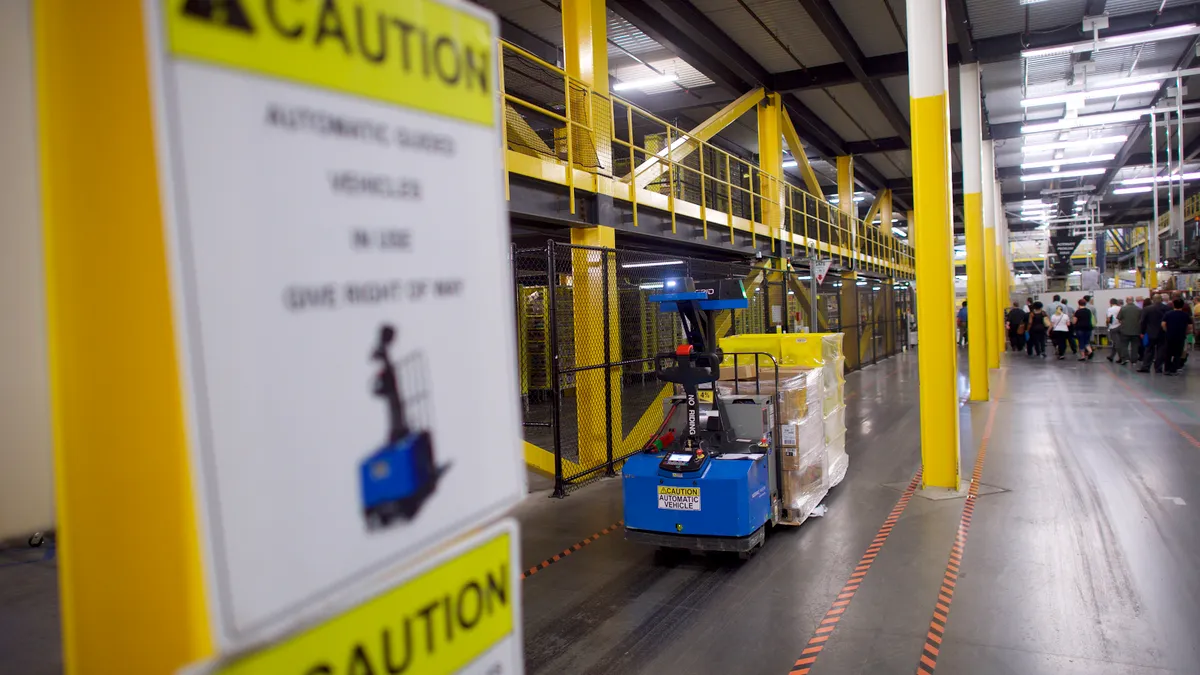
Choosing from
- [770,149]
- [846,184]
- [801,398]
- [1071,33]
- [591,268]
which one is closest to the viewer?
[801,398]

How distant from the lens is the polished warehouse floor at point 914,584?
405 centimetres

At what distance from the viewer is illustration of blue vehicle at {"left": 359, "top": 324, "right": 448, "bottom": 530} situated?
1.03 meters

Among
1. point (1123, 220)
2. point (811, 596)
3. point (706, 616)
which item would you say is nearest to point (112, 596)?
point (706, 616)

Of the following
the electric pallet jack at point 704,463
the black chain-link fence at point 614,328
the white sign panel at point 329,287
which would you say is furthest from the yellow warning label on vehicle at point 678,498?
the white sign panel at point 329,287

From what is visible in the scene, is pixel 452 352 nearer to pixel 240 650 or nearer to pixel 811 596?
pixel 240 650

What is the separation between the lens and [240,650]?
89cm

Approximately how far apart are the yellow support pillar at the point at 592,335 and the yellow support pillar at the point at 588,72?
102 centimetres

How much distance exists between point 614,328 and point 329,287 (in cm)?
836

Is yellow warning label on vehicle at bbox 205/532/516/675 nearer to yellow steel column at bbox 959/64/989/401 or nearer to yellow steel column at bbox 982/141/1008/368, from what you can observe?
yellow steel column at bbox 959/64/989/401

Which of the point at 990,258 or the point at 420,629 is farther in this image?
the point at 990,258

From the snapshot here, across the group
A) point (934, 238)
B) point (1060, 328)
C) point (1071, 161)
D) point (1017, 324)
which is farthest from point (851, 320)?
point (934, 238)

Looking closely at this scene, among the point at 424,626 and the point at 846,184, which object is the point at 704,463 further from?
the point at 846,184

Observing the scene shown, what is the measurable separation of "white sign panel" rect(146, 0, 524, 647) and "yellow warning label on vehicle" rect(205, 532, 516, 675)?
0.07 m

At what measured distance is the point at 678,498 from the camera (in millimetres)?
5512
